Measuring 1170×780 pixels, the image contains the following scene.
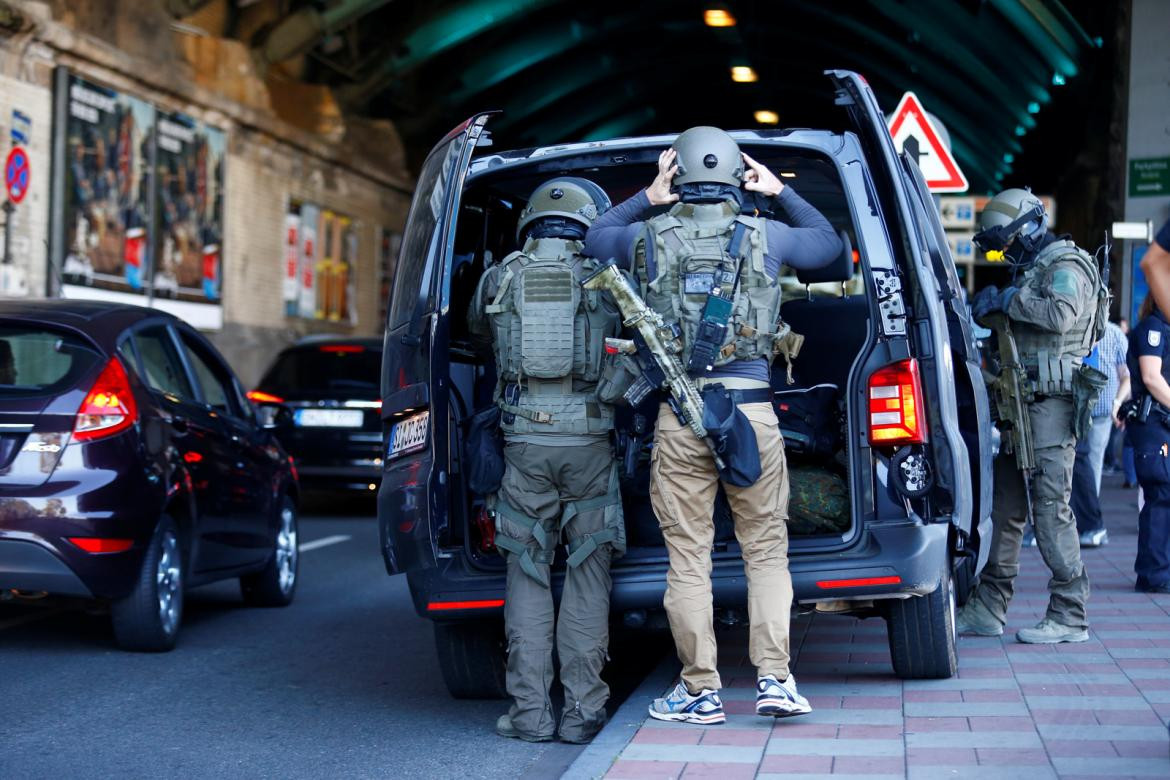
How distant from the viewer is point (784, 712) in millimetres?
5461

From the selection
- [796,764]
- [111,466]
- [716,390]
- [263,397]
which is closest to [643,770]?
[796,764]

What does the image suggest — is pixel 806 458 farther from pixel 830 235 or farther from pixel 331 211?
pixel 331 211

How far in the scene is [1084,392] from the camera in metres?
6.98

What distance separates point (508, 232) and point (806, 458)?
68.8 inches

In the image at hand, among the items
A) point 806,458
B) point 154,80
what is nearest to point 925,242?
point 806,458

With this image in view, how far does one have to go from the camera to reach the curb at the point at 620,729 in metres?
4.94

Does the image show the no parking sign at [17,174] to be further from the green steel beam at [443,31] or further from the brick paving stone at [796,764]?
the brick paving stone at [796,764]

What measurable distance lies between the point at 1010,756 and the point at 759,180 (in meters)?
2.07

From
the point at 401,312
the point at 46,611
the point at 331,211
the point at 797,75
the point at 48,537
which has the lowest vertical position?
the point at 46,611

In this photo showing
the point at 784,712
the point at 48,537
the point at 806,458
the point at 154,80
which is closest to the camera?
the point at 784,712

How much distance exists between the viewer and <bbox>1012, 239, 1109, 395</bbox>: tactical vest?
277 inches

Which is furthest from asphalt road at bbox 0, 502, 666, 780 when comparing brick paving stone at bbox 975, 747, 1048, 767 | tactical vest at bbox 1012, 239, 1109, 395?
tactical vest at bbox 1012, 239, 1109, 395

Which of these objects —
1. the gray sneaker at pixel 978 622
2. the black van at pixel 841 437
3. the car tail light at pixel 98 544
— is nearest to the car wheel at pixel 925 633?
the black van at pixel 841 437

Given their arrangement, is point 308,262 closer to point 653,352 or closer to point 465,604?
point 465,604
